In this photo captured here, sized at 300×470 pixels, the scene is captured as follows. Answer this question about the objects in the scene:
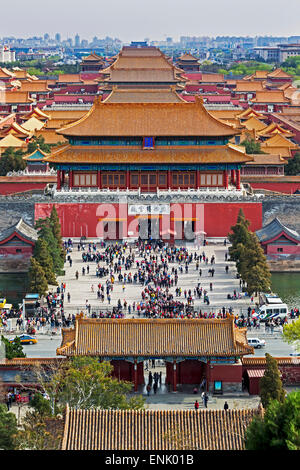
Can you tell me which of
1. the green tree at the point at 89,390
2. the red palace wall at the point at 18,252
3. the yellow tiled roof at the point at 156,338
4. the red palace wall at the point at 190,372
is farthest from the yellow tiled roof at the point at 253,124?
the green tree at the point at 89,390

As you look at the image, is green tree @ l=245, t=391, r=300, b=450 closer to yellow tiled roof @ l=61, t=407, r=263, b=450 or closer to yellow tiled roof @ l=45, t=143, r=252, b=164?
yellow tiled roof @ l=61, t=407, r=263, b=450

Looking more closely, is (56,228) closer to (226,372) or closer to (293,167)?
(226,372)

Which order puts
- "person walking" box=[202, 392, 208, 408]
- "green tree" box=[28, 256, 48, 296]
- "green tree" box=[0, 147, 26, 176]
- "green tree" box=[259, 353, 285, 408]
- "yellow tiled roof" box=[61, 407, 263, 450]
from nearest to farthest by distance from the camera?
1. "yellow tiled roof" box=[61, 407, 263, 450]
2. "green tree" box=[259, 353, 285, 408]
3. "person walking" box=[202, 392, 208, 408]
4. "green tree" box=[28, 256, 48, 296]
5. "green tree" box=[0, 147, 26, 176]

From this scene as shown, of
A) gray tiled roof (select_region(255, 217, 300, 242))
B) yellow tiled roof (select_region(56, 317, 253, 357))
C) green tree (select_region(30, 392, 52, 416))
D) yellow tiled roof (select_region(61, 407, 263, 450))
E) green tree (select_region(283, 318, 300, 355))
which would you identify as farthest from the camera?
gray tiled roof (select_region(255, 217, 300, 242))

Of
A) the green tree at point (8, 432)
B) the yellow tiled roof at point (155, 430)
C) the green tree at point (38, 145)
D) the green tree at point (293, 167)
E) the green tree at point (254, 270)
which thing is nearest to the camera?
the yellow tiled roof at point (155, 430)

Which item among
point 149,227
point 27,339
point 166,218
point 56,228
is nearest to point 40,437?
point 27,339

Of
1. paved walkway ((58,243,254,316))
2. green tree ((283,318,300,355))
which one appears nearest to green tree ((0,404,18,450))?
green tree ((283,318,300,355))

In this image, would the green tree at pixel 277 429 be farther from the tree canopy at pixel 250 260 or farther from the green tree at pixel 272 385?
the tree canopy at pixel 250 260
